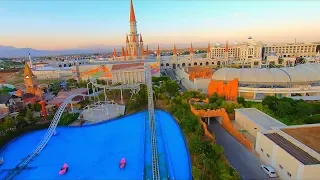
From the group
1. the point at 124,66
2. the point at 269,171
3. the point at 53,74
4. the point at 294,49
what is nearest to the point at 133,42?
the point at 124,66

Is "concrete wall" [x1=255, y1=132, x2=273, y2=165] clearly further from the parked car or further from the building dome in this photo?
the building dome

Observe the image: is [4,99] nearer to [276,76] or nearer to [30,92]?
[30,92]

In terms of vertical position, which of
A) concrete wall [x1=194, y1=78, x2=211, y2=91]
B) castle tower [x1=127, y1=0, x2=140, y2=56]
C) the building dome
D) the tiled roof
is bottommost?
concrete wall [x1=194, y1=78, x2=211, y2=91]

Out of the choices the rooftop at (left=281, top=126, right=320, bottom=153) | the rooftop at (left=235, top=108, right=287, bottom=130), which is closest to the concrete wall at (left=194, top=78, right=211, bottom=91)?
the rooftop at (left=235, top=108, right=287, bottom=130)

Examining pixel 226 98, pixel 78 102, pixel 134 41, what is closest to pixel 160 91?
pixel 226 98

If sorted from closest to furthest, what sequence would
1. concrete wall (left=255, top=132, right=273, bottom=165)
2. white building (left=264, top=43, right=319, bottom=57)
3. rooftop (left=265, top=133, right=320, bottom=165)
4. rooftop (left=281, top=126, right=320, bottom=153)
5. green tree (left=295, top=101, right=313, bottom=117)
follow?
1. rooftop (left=265, top=133, right=320, bottom=165)
2. rooftop (left=281, top=126, right=320, bottom=153)
3. concrete wall (left=255, top=132, right=273, bottom=165)
4. green tree (left=295, top=101, right=313, bottom=117)
5. white building (left=264, top=43, right=319, bottom=57)
